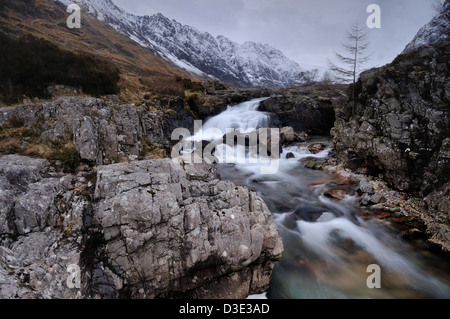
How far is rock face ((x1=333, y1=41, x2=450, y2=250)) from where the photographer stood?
8.98 metres

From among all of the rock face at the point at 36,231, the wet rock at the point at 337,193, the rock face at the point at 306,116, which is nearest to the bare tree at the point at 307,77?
the rock face at the point at 306,116

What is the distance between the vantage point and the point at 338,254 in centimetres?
777

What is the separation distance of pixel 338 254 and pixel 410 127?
7.82m

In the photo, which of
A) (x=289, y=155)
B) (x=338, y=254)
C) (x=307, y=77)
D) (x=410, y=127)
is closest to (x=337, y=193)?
(x=338, y=254)

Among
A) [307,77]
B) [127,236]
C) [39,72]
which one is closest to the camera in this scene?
[127,236]

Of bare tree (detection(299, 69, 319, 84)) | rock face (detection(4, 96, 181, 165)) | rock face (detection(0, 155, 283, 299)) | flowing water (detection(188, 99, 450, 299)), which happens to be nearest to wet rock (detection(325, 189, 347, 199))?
flowing water (detection(188, 99, 450, 299))

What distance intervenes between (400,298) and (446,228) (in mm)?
3789

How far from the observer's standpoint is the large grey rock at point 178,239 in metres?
4.76

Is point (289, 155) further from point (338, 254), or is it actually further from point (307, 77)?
point (307, 77)

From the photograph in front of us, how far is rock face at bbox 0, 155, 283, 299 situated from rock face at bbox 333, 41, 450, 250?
27.2 ft

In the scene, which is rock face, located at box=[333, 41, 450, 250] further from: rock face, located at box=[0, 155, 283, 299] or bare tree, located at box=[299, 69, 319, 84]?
bare tree, located at box=[299, 69, 319, 84]

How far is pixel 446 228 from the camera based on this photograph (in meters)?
7.71

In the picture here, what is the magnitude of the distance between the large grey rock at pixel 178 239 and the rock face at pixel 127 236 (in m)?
0.02
